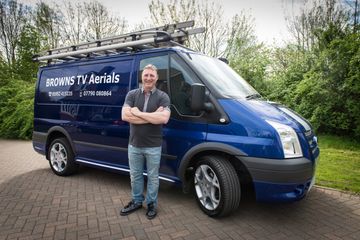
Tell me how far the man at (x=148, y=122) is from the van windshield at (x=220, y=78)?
681 mm

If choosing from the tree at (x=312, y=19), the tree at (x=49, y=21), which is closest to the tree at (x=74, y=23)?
the tree at (x=49, y=21)

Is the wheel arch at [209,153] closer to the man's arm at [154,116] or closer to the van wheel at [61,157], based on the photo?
the man's arm at [154,116]

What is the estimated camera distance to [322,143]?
916cm

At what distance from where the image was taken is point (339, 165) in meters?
6.42

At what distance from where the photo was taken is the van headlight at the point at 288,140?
136 inches

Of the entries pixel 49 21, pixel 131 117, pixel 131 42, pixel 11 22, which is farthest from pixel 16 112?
pixel 11 22

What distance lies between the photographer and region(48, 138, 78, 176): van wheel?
5.85 m

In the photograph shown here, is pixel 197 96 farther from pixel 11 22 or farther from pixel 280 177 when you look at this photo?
pixel 11 22

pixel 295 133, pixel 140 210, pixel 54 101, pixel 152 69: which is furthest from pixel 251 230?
pixel 54 101

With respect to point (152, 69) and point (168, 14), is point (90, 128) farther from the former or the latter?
point (168, 14)

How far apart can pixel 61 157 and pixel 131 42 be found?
9.65 feet

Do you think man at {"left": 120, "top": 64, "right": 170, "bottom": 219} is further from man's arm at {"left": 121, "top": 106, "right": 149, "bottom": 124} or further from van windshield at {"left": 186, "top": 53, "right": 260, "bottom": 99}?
van windshield at {"left": 186, "top": 53, "right": 260, "bottom": 99}

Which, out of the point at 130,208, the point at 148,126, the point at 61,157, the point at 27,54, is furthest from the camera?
the point at 27,54

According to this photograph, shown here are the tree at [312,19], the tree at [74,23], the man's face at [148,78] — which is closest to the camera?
the man's face at [148,78]
